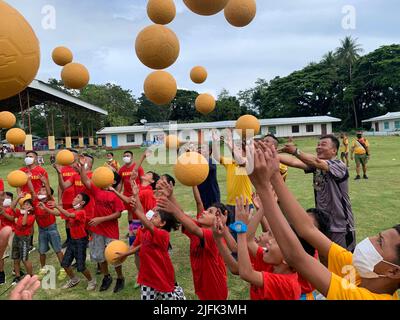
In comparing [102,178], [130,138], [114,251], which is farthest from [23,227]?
[130,138]

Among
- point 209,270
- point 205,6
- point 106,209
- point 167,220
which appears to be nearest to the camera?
point 205,6

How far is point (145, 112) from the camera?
5566 centimetres

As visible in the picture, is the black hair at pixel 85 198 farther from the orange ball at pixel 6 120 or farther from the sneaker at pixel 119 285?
the orange ball at pixel 6 120

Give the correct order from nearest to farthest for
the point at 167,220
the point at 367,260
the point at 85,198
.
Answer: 1. the point at 367,260
2. the point at 167,220
3. the point at 85,198

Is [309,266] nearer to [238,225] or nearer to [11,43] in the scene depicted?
[238,225]

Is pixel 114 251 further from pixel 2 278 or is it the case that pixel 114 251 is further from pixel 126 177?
pixel 126 177

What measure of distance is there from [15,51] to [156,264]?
2.33 metres

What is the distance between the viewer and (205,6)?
9.40 feet

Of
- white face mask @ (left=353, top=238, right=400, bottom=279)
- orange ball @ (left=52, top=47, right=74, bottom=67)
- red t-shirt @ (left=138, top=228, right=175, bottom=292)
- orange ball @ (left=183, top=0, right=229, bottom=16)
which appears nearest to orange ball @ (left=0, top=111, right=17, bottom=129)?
orange ball @ (left=52, top=47, right=74, bottom=67)

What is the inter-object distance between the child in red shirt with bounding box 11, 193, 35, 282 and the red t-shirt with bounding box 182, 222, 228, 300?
123 inches

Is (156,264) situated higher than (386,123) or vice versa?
(386,123)

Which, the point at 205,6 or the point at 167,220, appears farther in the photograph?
the point at 167,220

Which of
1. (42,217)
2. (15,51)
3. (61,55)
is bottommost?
(42,217)
